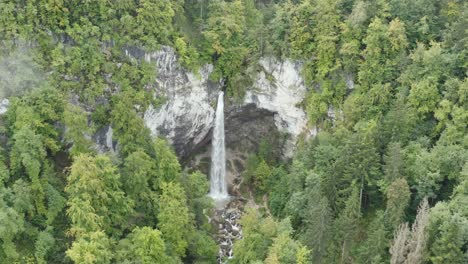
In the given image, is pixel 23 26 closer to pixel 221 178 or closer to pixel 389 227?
pixel 221 178

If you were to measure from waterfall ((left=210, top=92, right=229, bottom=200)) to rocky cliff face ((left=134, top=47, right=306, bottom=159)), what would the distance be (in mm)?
710

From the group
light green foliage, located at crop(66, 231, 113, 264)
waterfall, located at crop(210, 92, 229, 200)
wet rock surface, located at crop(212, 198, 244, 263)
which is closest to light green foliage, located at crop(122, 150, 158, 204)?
light green foliage, located at crop(66, 231, 113, 264)

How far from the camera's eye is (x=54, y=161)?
140ft

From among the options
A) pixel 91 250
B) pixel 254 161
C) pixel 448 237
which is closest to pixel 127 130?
pixel 91 250

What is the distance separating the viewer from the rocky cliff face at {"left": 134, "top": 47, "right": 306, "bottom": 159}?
168 ft

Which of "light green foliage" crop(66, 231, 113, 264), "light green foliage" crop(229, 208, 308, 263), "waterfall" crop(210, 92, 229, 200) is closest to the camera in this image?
"light green foliage" crop(66, 231, 113, 264)

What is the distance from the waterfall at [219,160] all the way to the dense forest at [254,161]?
3.92 metres

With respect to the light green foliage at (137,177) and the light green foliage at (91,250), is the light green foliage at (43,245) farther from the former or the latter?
the light green foliage at (137,177)

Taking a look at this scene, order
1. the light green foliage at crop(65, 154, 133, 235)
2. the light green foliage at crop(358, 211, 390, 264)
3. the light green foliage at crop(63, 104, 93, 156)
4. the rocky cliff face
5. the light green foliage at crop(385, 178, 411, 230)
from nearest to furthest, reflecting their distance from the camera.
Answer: the light green foliage at crop(358, 211, 390, 264) → the light green foliage at crop(65, 154, 133, 235) → the light green foliage at crop(385, 178, 411, 230) → the light green foliage at crop(63, 104, 93, 156) → the rocky cliff face

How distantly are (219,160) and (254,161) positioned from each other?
4.42 m

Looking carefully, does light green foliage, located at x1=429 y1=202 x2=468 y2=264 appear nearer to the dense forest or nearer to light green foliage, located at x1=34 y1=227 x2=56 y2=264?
the dense forest

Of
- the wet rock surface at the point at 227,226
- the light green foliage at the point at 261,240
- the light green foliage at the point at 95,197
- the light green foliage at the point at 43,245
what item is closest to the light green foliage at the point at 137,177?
the light green foliage at the point at 95,197

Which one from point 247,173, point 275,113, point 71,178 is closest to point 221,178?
point 247,173

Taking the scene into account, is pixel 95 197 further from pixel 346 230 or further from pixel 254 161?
pixel 254 161
